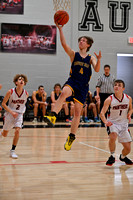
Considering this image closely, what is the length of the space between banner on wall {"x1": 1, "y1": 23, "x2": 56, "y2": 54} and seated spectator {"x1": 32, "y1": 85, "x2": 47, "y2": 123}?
203 cm

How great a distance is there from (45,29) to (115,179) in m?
9.55

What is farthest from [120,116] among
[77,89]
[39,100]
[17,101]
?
[39,100]

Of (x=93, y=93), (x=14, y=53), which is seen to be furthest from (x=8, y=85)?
(x=93, y=93)

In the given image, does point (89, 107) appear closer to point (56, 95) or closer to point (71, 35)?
point (56, 95)

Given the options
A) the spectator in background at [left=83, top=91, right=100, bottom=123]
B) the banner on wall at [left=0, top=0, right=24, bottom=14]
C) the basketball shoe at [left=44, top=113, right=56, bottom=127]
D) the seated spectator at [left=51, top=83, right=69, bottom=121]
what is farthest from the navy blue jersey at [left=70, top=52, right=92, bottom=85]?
the banner on wall at [left=0, top=0, right=24, bottom=14]

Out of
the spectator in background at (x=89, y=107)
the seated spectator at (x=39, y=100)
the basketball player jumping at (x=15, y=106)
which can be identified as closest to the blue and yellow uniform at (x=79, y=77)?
the basketball player jumping at (x=15, y=106)

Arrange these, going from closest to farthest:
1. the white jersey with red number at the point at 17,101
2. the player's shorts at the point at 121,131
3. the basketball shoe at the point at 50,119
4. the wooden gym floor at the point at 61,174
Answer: the wooden gym floor at the point at 61,174 → the basketball shoe at the point at 50,119 → the player's shorts at the point at 121,131 → the white jersey with red number at the point at 17,101

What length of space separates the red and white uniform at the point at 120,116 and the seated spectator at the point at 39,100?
21.3 feet

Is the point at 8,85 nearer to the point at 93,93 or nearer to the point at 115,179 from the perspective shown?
the point at 93,93

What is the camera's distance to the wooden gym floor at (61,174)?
3.29m

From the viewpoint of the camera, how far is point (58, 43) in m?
12.8

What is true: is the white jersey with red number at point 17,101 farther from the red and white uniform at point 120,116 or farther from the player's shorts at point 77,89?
the red and white uniform at point 120,116

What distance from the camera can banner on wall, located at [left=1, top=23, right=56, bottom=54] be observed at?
40.3 feet

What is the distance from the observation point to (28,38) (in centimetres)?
1242
